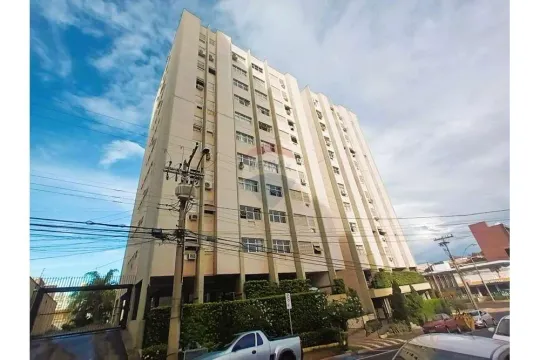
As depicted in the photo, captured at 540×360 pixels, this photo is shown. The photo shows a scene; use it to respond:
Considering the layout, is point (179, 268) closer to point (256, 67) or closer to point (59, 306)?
point (59, 306)

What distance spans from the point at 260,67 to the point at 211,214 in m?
19.1

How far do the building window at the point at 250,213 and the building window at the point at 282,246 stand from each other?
2181mm

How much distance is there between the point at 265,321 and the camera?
11.5 meters

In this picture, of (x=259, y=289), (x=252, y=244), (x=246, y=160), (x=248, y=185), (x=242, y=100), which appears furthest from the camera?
(x=242, y=100)

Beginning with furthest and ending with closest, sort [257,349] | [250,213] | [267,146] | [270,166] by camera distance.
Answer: [267,146], [270,166], [250,213], [257,349]

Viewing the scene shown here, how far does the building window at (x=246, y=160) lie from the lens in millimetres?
17820

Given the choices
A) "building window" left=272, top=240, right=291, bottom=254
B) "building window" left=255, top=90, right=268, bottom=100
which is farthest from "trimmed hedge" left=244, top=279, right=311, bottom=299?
"building window" left=255, top=90, right=268, bottom=100

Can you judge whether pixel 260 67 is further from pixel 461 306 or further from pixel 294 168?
pixel 461 306

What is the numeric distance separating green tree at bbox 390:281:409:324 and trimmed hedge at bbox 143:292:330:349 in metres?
9.86

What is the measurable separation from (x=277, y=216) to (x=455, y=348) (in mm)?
15382

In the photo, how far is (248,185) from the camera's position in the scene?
56.6ft

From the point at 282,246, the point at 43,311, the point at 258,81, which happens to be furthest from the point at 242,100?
the point at 43,311

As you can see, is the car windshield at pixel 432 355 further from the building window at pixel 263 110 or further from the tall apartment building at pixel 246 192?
the building window at pixel 263 110

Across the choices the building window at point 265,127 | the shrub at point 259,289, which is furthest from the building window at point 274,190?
the shrub at point 259,289
